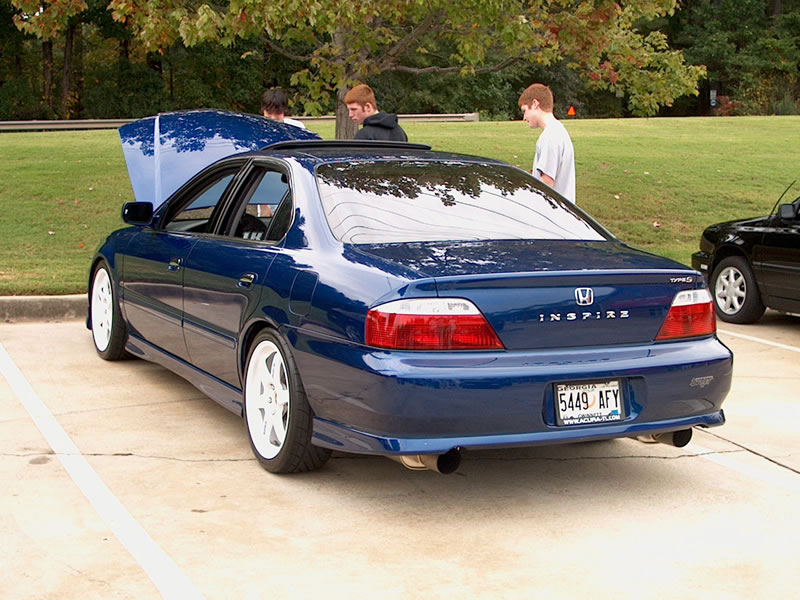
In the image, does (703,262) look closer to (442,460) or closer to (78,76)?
(442,460)

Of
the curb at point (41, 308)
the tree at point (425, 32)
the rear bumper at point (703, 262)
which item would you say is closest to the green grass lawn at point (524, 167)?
the curb at point (41, 308)

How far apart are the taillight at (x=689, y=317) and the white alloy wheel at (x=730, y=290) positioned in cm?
521

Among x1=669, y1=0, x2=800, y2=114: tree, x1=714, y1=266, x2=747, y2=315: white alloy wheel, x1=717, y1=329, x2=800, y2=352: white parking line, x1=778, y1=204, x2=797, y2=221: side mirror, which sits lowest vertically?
x1=717, y1=329, x2=800, y2=352: white parking line

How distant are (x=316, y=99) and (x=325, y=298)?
9903mm

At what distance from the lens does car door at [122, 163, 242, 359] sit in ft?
20.8

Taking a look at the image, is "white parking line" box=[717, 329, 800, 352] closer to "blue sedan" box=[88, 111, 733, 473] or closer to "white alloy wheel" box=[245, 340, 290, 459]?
"blue sedan" box=[88, 111, 733, 473]

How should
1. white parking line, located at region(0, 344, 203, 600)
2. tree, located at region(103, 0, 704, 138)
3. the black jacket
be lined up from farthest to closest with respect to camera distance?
tree, located at region(103, 0, 704, 138) → the black jacket → white parking line, located at region(0, 344, 203, 600)

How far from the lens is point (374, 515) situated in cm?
470

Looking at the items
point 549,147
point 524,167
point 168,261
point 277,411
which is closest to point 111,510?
point 277,411

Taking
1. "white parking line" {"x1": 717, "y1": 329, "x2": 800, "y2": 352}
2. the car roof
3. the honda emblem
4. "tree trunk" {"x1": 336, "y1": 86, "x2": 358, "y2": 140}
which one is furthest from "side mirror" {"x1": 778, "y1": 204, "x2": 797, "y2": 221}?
"tree trunk" {"x1": 336, "y1": 86, "x2": 358, "y2": 140}

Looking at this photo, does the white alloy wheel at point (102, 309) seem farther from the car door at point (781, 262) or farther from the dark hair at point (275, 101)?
the car door at point (781, 262)

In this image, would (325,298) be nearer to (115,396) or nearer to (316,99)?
(115,396)

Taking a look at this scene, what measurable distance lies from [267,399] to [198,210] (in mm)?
2237

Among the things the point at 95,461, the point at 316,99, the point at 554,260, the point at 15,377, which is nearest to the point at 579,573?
the point at 554,260
